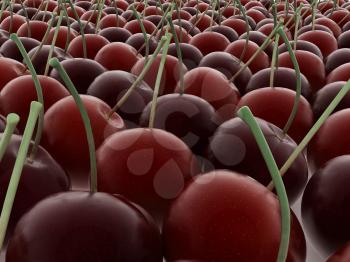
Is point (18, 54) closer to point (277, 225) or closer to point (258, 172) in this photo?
point (258, 172)

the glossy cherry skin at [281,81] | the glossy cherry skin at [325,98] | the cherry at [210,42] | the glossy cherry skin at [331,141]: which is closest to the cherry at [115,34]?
the cherry at [210,42]

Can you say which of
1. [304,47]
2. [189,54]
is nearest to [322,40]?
[304,47]

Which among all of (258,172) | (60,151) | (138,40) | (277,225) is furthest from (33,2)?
(277,225)

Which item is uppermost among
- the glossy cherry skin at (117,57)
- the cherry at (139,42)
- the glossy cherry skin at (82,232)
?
the glossy cherry skin at (82,232)

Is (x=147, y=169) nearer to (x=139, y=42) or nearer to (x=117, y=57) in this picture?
(x=117, y=57)

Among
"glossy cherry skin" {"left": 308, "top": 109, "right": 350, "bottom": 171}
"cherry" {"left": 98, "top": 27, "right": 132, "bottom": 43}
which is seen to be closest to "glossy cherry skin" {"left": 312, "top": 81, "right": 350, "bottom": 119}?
"glossy cherry skin" {"left": 308, "top": 109, "right": 350, "bottom": 171}

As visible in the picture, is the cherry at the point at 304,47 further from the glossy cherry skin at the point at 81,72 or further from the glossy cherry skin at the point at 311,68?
the glossy cherry skin at the point at 81,72
